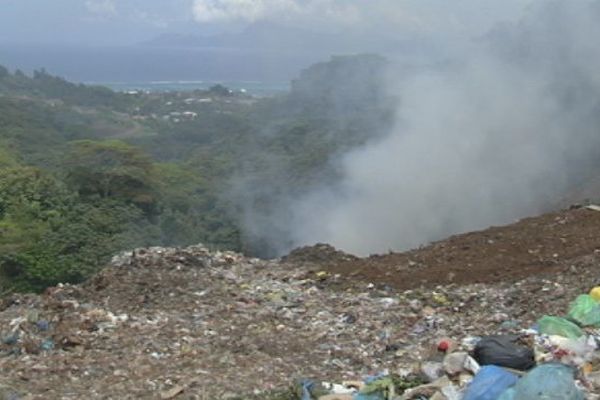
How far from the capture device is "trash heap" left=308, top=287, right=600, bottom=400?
12.5 ft

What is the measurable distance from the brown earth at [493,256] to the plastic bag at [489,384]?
3.49 m

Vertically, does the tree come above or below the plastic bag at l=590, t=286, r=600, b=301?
below

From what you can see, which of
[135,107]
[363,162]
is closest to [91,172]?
[363,162]

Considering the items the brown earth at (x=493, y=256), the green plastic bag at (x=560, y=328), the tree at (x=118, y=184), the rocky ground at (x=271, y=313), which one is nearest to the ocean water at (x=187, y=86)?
the tree at (x=118, y=184)

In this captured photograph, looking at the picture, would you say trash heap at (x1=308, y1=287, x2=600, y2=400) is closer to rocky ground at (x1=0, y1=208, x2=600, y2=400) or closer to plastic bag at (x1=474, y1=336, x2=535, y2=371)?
plastic bag at (x1=474, y1=336, x2=535, y2=371)

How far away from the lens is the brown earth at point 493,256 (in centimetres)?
779

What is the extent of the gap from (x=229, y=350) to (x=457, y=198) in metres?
11.4

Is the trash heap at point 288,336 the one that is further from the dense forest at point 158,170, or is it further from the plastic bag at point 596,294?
the dense forest at point 158,170

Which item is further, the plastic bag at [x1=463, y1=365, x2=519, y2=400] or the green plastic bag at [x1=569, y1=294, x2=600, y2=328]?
the green plastic bag at [x1=569, y1=294, x2=600, y2=328]

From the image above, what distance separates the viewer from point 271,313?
686 centimetres

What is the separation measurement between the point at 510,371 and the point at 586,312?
43.0 inches

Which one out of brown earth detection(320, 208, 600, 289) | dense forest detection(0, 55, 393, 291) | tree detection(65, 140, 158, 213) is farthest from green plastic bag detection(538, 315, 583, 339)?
tree detection(65, 140, 158, 213)

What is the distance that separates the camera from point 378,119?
23.7m

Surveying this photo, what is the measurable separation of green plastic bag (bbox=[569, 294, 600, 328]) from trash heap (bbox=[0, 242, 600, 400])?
1cm
